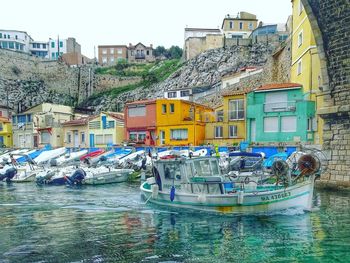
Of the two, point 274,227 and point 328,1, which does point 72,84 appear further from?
point 274,227

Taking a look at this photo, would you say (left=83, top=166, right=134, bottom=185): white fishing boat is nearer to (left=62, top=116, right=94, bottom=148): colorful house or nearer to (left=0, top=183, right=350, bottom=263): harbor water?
(left=0, top=183, right=350, bottom=263): harbor water

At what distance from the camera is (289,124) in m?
28.5

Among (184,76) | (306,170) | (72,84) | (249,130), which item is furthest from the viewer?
(72,84)

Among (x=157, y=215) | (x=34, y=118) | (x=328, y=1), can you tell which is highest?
(x=328, y=1)

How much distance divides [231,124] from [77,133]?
1872 cm

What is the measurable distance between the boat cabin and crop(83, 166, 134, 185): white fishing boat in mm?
9572

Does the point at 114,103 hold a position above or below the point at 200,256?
above

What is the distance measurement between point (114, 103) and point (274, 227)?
54262 millimetres

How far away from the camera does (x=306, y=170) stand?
549 inches

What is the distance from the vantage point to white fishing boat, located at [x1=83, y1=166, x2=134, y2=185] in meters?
24.2

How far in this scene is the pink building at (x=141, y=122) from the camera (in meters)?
36.8

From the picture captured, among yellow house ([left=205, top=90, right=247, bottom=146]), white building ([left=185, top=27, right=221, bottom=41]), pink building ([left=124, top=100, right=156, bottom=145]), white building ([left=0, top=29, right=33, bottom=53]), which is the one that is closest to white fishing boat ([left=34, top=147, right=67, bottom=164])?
pink building ([left=124, top=100, right=156, bottom=145])

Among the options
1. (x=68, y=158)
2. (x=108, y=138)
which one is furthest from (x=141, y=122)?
(x=68, y=158)

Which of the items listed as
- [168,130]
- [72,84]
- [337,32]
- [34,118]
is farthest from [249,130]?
[72,84]
